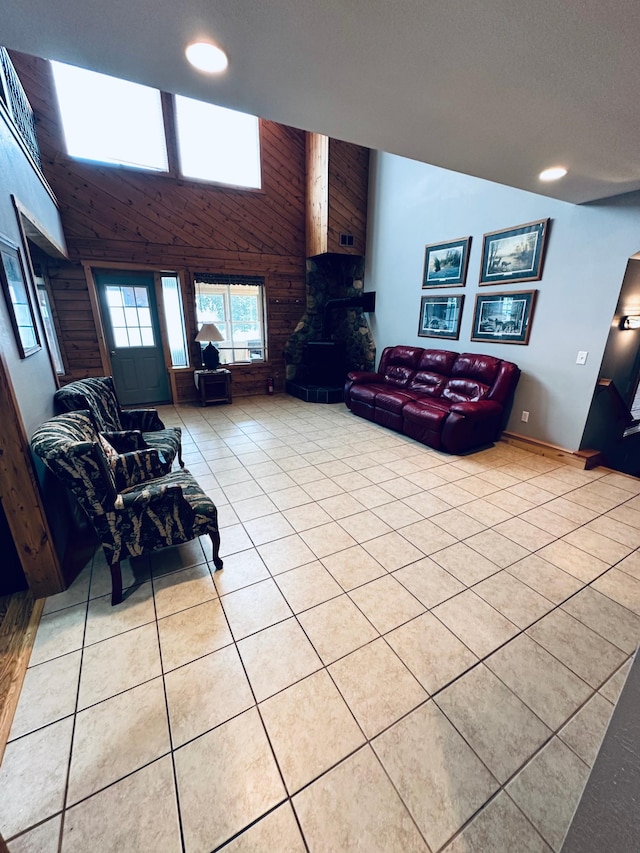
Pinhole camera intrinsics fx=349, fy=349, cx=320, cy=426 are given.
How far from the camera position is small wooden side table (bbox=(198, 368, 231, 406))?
579 centimetres

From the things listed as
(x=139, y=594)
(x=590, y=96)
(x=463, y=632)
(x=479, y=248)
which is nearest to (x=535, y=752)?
(x=463, y=632)

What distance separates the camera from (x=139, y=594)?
1970 mm

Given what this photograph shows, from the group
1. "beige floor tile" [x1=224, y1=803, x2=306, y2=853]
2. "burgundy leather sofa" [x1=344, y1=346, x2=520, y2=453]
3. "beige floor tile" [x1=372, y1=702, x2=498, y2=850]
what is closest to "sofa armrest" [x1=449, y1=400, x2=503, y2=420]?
"burgundy leather sofa" [x1=344, y1=346, x2=520, y2=453]

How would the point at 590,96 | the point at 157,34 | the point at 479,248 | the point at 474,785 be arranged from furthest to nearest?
1. the point at 479,248
2. the point at 590,96
3. the point at 157,34
4. the point at 474,785

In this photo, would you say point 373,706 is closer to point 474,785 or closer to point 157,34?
point 474,785

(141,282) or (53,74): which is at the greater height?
(53,74)

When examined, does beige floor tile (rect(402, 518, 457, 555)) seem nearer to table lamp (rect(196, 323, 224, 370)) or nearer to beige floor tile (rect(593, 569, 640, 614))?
beige floor tile (rect(593, 569, 640, 614))

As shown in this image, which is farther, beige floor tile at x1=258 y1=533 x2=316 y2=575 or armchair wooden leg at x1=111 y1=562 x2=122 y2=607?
beige floor tile at x1=258 y1=533 x2=316 y2=575

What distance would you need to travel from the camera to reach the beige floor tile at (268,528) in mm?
2438

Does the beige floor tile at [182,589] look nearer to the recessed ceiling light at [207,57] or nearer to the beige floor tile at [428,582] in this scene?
the beige floor tile at [428,582]

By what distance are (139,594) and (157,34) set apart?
2586 millimetres

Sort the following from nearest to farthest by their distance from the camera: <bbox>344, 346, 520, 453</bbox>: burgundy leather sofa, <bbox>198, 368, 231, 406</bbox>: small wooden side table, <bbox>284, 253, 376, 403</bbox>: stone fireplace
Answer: <bbox>344, 346, 520, 453</bbox>: burgundy leather sofa < <bbox>198, 368, 231, 406</bbox>: small wooden side table < <bbox>284, 253, 376, 403</bbox>: stone fireplace

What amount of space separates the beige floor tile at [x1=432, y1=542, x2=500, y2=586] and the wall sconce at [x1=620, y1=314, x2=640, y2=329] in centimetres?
280

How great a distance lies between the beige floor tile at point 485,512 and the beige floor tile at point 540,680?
1.07m
